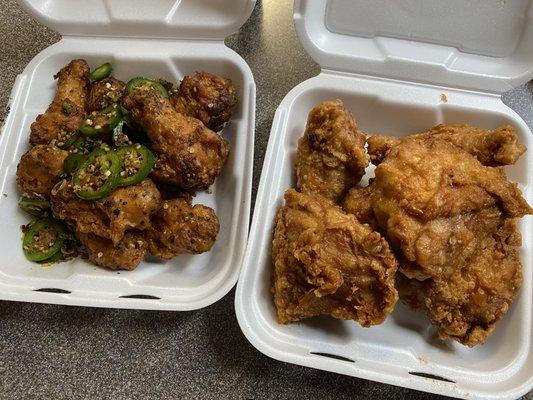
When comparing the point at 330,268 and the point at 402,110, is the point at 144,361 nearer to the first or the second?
the point at 330,268

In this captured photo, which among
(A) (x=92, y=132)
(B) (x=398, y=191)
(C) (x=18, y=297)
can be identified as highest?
(B) (x=398, y=191)

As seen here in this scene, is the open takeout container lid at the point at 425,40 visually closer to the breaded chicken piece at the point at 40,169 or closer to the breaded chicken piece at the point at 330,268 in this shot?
the breaded chicken piece at the point at 330,268

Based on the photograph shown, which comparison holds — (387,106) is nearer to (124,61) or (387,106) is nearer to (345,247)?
(345,247)

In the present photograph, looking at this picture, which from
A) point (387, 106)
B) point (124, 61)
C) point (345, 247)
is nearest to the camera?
point (345, 247)

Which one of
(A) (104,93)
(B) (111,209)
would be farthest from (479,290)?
(A) (104,93)

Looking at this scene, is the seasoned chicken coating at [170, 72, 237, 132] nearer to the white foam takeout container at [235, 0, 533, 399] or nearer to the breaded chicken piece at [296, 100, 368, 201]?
the white foam takeout container at [235, 0, 533, 399]

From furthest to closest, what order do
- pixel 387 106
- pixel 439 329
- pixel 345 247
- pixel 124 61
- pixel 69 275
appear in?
1. pixel 124 61
2. pixel 387 106
3. pixel 69 275
4. pixel 439 329
5. pixel 345 247

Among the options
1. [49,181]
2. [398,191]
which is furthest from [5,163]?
[398,191]
